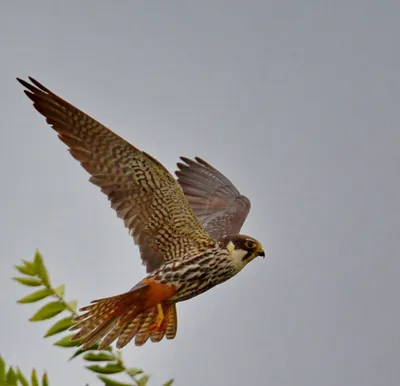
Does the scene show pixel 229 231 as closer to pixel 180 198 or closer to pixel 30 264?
pixel 180 198

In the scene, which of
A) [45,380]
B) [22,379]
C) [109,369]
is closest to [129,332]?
[109,369]

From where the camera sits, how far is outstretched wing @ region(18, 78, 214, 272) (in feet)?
21.8

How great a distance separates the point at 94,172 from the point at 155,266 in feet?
3.45

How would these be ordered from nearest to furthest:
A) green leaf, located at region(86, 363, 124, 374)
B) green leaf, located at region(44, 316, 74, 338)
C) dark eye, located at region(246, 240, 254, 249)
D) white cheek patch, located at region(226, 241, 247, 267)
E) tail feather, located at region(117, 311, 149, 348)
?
green leaf, located at region(86, 363, 124, 374) < green leaf, located at region(44, 316, 74, 338) < tail feather, located at region(117, 311, 149, 348) < white cheek patch, located at region(226, 241, 247, 267) < dark eye, located at region(246, 240, 254, 249)

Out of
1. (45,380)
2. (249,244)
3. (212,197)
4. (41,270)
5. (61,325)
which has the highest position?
(212,197)

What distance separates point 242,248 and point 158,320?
1256 millimetres

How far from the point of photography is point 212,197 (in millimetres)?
10992

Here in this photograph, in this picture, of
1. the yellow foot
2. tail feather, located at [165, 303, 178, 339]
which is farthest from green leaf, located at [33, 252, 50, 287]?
tail feather, located at [165, 303, 178, 339]

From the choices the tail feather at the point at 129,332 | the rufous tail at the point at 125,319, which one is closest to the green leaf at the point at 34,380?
the rufous tail at the point at 125,319

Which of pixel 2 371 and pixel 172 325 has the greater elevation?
pixel 172 325

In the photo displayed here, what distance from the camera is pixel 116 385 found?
290 centimetres

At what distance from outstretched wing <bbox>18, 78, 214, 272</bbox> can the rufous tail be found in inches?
24.0

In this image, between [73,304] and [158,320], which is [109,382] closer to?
[73,304]

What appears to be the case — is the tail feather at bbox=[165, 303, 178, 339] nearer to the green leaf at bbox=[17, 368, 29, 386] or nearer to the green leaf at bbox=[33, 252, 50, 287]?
the green leaf at bbox=[33, 252, 50, 287]
